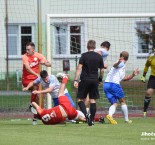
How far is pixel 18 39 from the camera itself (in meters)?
33.6

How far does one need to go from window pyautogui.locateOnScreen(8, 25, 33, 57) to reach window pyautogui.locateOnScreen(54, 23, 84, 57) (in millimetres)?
3301

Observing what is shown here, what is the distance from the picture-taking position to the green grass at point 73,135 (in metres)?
13.2

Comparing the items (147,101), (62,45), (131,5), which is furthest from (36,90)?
(131,5)

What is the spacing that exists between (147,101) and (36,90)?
4398mm

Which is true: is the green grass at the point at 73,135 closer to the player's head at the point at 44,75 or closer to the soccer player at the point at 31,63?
the player's head at the point at 44,75

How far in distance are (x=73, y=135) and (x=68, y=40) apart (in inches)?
403

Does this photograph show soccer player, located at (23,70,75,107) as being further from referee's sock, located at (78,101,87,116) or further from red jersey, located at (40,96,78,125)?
referee's sock, located at (78,101,87,116)

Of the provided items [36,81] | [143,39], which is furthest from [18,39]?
[36,81]

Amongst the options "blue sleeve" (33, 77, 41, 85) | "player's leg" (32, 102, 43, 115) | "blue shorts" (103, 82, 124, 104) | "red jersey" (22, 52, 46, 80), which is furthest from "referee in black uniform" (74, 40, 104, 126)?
"red jersey" (22, 52, 46, 80)

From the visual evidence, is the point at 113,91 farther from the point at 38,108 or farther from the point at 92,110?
the point at 38,108

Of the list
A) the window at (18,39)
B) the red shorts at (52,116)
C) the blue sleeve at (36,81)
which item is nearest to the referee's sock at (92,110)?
the red shorts at (52,116)

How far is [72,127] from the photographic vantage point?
16891 millimetres

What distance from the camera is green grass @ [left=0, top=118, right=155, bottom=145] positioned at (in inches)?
518

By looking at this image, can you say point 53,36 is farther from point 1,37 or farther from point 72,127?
point 72,127
